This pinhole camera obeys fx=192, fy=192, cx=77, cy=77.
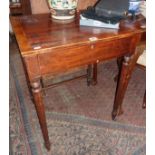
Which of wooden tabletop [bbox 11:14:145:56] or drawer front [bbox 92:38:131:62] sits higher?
wooden tabletop [bbox 11:14:145:56]

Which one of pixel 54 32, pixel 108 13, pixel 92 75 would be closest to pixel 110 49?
pixel 108 13

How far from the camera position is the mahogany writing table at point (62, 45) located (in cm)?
87

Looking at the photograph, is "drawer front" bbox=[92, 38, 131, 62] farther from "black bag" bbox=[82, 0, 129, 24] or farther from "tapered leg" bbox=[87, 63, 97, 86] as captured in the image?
"tapered leg" bbox=[87, 63, 97, 86]

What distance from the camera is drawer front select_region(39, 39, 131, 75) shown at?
889mm

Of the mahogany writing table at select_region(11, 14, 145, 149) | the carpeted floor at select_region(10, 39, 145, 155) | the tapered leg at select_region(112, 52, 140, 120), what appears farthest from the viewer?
the carpeted floor at select_region(10, 39, 145, 155)

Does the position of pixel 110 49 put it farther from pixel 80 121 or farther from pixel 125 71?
pixel 80 121

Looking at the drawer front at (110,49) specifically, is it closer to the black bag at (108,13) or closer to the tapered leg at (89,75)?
the black bag at (108,13)

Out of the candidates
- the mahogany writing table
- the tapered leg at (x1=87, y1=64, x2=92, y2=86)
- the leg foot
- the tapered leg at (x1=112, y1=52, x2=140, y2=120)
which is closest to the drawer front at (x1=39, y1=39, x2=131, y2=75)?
the mahogany writing table

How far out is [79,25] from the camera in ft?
3.55

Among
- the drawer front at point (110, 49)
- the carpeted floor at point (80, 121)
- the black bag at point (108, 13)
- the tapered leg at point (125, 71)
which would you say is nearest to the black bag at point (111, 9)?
the black bag at point (108, 13)

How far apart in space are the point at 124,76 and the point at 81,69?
85 centimetres

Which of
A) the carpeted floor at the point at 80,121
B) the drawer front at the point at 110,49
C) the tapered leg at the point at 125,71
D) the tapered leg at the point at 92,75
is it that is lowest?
the carpeted floor at the point at 80,121

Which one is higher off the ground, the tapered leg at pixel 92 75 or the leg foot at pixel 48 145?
the tapered leg at pixel 92 75
